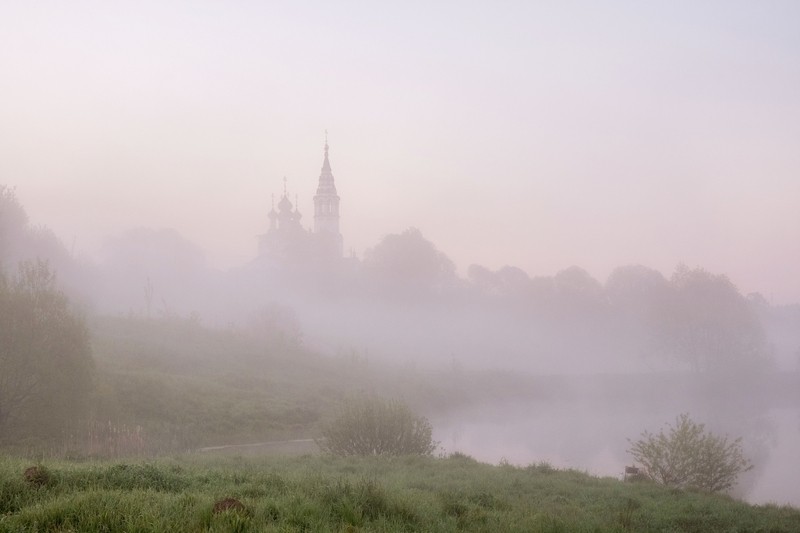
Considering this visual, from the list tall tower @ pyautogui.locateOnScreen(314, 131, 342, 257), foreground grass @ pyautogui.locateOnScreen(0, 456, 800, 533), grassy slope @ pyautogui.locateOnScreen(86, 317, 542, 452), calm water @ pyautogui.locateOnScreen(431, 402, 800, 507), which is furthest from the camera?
tall tower @ pyautogui.locateOnScreen(314, 131, 342, 257)

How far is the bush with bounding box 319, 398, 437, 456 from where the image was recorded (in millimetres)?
26438

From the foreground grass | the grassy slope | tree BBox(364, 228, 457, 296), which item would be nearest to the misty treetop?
tree BBox(364, 228, 457, 296)

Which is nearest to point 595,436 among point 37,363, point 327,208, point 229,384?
point 229,384

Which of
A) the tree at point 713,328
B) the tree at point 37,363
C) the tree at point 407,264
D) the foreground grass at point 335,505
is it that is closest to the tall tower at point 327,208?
the tree at point 407,264

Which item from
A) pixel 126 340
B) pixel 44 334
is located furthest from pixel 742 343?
pixel 44 334

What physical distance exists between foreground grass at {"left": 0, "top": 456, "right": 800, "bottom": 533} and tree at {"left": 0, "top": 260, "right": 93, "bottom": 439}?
590 inches

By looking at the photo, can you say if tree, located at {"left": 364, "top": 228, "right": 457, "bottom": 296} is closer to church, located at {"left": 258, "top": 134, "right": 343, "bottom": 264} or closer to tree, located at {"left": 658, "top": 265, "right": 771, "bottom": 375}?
church, located at {"left": 258, "top": 134, "right": 343, "bottom": 264}

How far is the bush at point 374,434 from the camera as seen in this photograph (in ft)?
86.7

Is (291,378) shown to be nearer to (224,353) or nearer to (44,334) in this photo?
(224,353)

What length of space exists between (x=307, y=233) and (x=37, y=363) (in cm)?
8585

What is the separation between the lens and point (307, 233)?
11112cm

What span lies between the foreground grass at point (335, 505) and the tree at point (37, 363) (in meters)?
15.0

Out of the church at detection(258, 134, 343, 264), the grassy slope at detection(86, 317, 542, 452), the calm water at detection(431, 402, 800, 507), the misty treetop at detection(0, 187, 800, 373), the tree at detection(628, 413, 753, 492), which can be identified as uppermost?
the church at detection(258, 134, 343, 264)

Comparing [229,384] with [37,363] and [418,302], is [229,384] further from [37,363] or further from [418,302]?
[418,302]
